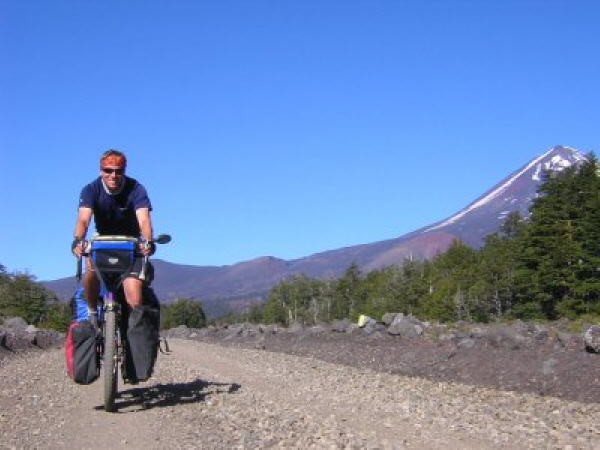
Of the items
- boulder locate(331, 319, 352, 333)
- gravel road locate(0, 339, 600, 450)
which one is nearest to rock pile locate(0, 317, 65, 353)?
boulder locate(331, 319, 352, 333)

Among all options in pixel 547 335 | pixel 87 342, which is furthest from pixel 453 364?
pixel 87 342

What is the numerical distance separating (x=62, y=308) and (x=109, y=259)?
346ft

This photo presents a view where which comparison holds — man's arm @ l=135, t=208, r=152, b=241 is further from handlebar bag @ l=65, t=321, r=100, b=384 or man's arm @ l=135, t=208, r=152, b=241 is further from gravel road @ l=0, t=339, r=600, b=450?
gravel road @ l=0, t=339, r=600, b=450

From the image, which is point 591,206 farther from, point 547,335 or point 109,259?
point 109,259

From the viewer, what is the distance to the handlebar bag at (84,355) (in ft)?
23.8

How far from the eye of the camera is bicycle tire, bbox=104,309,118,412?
698cm

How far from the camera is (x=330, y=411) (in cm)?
697

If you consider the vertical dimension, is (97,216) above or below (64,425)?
above

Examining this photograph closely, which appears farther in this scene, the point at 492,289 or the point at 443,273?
the point at 443,273

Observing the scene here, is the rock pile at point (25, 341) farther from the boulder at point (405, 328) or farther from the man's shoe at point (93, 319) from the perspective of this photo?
the man's shoe at point (93, 319)

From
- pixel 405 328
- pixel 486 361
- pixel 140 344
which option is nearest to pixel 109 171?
pixel 140 344

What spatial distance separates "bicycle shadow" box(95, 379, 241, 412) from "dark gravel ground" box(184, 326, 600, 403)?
4.66 metres

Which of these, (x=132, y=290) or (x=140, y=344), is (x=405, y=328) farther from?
(x=132, y=290)

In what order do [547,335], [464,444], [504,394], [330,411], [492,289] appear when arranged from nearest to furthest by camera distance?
Answer: [464,444]
[330,411]
[504,394]
[547,335]
[492,289]
